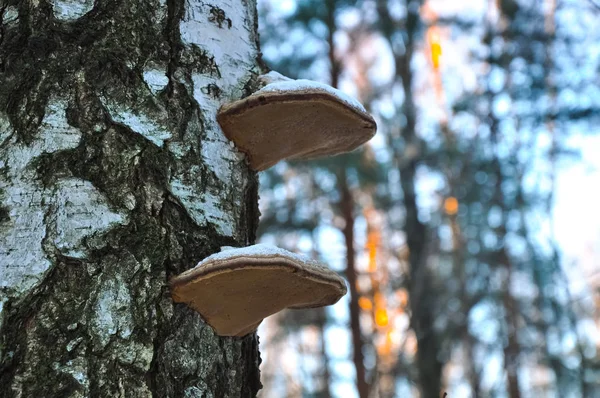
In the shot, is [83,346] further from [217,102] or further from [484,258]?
[484,258]

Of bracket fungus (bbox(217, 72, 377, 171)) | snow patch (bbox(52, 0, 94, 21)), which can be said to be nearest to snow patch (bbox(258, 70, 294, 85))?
bracket fungus (bbox(217, 72, 377, 171))

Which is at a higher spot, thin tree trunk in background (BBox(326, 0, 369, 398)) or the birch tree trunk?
thin tree trunk in background (BBox(326, 0, 369, 398))

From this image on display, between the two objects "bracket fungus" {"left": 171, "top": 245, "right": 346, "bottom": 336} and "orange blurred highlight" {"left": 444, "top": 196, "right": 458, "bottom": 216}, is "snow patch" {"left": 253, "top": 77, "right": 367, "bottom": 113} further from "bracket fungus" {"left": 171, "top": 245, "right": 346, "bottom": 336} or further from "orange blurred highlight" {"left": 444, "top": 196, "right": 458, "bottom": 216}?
"orange blurred highlight" {"left": 444, "top": 196, "right": 458, "bottom": 216}

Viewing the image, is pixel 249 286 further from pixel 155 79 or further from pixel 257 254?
pixel 155 79

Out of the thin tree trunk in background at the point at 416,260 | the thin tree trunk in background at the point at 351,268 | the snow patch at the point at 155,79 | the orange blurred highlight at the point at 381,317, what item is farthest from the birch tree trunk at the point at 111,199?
the orange blurred highlight at the point at 381,317

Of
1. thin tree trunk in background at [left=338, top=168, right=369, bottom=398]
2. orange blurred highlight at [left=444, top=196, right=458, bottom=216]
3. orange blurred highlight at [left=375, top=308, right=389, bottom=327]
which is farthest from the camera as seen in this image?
orange blurred highlight at [left=375, top=308, right=389, bottom=327]

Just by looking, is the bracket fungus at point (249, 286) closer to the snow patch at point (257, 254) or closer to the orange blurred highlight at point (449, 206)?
the snow patch at point (257, 254)
